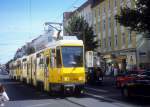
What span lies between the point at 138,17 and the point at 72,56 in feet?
27.5

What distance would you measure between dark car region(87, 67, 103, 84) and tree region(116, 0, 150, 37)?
8475mm

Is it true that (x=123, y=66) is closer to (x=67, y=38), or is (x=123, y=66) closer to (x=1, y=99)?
(x=67, y=38)

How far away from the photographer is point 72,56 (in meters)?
25.8

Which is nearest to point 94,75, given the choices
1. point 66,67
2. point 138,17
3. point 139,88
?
point 138,17

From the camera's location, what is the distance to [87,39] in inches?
2559

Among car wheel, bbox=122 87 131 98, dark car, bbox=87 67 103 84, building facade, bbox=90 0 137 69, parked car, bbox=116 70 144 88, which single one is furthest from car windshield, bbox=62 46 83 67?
building facade, bbox=90 0 137 69

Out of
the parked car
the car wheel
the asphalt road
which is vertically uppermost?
the parked car

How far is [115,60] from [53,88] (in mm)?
40054

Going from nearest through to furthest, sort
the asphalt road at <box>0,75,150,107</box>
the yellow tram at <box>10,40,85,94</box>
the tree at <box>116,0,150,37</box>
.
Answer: the asphalt road at <box>0,75,150,107</box> → the yellow tram at <box>10,40,85,94</box> → the tree at <box>116,0,150,37</box>

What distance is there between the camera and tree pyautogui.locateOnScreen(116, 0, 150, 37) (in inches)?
1232

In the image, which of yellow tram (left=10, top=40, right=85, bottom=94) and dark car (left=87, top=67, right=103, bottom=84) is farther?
dark car (left=87, top=67, right=103, bottom=84)

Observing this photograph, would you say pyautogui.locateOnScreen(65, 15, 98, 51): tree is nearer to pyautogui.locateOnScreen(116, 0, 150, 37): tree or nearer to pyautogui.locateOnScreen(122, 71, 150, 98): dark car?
pyautogui.locateOnScreen(116, 0, 150, 37): tree

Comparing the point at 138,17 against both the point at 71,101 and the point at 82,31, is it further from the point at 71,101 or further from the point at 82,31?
the point at 82,31

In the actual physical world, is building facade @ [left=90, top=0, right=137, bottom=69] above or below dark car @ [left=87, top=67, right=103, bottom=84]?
above
